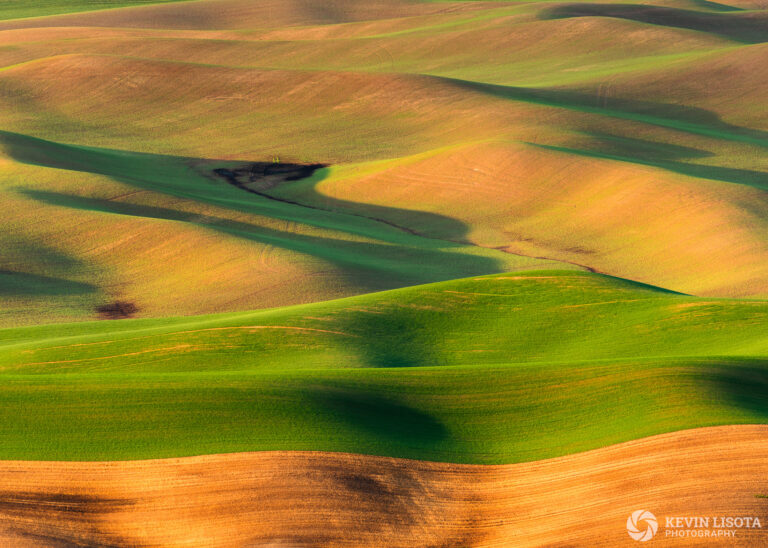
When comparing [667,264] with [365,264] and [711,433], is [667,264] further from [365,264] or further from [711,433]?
[711,433]

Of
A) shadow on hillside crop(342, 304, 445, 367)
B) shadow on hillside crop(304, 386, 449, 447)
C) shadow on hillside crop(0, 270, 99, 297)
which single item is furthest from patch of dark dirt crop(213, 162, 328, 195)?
shadow on hillside crop(304, 386, 449, 447)

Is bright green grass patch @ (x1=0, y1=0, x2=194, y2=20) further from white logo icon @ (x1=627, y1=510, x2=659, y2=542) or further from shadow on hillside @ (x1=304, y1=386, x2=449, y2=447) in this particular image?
white logo icon @ (x1=627, y1=510, x2=659, y2=542)

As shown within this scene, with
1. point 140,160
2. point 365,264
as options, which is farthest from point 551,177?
point 140,160

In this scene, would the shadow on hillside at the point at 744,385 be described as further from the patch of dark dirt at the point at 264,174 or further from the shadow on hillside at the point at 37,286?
the patch of dark dirt at the point at 264,174

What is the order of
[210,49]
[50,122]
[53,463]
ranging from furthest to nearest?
[210,49]
[50,122]
[53,463]

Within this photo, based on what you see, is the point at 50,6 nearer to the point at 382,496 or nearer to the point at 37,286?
the point at 37,286

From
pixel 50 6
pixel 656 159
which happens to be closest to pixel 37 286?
pixel 656 159
